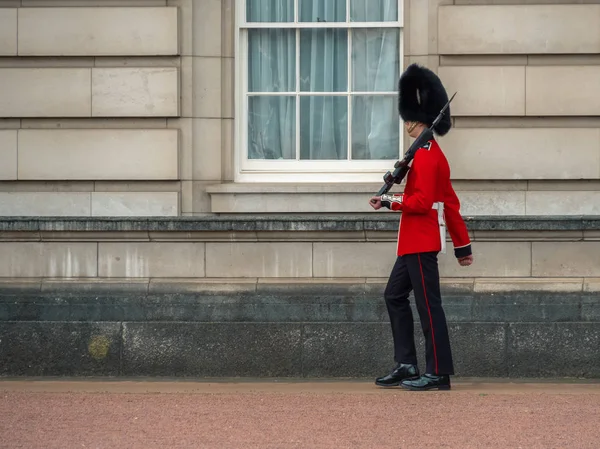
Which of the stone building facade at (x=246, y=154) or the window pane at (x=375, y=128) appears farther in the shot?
the window pane at (x=375, y=128)

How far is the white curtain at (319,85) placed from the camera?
1091 cm

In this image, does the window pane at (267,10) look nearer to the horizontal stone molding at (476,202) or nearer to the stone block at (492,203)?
the horizontal stone molding at (476,202)

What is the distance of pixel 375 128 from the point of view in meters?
11.0

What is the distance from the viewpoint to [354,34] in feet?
35.8

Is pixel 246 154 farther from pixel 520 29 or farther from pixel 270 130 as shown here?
pixel 520 29

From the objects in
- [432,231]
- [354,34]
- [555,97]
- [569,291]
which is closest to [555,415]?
[432,231]

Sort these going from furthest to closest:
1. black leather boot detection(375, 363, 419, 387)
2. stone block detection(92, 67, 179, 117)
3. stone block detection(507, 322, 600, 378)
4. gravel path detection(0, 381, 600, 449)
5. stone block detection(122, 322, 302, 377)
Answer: stone block detection(92, 67, 179, 117), stone block detection(122, 322, 302, 377), stone block detection(507, 322, 600, 378), black leather boot detection(375, 363, 419, 387), gravel path detection(0, 381, 600, 449)

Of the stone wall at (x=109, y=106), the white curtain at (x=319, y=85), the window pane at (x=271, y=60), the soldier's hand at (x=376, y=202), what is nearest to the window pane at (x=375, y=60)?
the white curtain at (x=319, y=85)

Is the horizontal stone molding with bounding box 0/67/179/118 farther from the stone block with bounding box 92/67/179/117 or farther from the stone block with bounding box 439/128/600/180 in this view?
the stone block with bounding box 439/128/600/180

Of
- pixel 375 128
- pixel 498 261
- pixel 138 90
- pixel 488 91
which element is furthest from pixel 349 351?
pixel 138 90

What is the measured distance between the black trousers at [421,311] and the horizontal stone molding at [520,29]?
7.00 ft

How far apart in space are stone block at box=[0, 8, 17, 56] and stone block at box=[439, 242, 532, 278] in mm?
3711

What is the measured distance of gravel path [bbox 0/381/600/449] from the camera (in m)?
7.35

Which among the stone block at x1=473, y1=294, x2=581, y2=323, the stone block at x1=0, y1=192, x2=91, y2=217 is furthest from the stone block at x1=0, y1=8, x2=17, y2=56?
the stone block at x1=473, y1=294, x2=581, y2=323
